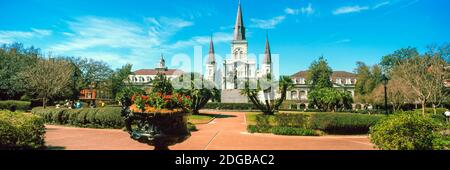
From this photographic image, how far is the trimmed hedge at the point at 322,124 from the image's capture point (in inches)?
647

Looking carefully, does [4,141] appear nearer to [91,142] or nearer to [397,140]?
[91,142]

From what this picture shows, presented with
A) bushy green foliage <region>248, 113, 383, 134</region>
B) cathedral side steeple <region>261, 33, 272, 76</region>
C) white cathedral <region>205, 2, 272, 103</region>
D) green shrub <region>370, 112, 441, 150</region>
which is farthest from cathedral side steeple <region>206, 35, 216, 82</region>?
green shrub <region>370, 112, 441, 150</region>

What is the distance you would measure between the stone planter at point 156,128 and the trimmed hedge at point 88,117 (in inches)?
424

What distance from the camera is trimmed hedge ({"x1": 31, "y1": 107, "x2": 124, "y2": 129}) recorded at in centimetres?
1714

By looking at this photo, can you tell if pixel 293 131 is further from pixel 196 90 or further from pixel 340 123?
pixel 196 90

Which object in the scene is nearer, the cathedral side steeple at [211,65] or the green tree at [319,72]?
the green tree at [319,72]

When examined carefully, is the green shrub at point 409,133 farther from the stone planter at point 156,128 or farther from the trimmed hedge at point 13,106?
the trimmed hedge at point 13,106

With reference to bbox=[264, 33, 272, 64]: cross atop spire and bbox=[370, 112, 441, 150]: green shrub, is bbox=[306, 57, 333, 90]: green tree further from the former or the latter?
bbox=[370, 112, 441, 150]: green shrub

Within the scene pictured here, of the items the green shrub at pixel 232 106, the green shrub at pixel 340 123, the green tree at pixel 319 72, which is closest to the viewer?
the green shrub at pixel 340 123

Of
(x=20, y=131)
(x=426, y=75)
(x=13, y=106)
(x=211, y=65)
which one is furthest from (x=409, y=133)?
(x=211, y=65)

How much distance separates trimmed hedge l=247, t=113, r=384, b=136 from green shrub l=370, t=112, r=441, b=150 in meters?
7.75

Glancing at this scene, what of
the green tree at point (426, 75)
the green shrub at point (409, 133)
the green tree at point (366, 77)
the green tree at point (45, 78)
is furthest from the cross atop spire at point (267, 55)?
the green shrub at point (409, 133)

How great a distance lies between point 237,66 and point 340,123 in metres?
78.4

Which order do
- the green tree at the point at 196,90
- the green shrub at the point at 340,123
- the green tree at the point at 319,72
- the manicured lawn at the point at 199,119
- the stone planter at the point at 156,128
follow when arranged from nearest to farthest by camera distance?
the stone planter at the point at 156,128
the green shrub at the point at 340,123
the manicured lawn at the point at 199,119
the green tree at the point at 196,90
the green tree at the point at 319,72
